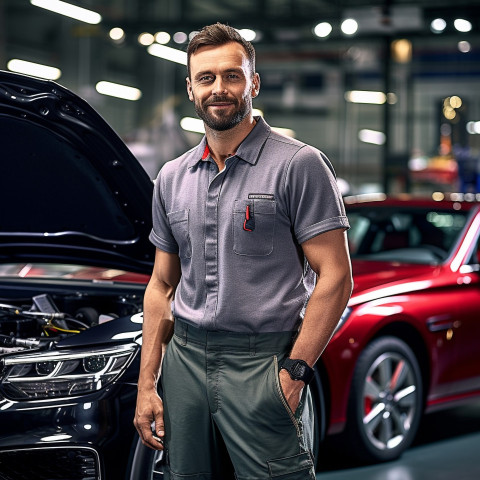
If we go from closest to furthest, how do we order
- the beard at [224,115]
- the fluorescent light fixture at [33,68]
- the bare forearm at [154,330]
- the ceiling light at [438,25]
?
1. the beard at [224,115]
2. the bare forearm at [154,330]
3. the fluorescent light fixture at [33,68]
4. the ceiling light at [438,25]

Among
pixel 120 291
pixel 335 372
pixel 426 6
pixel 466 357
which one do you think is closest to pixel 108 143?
pixel 120 291

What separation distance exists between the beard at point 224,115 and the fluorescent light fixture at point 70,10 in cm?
1350

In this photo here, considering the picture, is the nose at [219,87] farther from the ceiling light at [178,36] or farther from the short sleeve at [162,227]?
the ceiling light at [178,36]

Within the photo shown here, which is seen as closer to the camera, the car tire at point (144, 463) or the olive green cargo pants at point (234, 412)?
the olive green cargo pants at point (234, 412)

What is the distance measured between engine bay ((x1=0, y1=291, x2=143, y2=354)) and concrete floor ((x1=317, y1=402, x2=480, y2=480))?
4.39 feet

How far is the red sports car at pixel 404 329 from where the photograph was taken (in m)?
4.80

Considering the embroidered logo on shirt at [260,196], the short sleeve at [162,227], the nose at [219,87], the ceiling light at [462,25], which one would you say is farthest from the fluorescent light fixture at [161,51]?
the embroidered logo on shirt at [260,196]

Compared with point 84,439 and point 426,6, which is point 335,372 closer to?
point 84,439

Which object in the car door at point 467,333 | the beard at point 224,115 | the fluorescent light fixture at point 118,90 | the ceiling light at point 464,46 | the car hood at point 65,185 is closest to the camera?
the beard at point 224,115

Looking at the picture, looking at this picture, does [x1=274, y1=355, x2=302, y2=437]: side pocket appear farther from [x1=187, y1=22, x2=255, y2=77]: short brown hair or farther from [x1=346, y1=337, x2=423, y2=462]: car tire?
[x1=346, y1=337, x2=423, y2=462]: car tire

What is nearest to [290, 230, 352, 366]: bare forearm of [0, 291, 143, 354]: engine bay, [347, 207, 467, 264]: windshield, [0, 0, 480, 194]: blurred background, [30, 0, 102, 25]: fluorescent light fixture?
[0, 291, 143, 354]: engine bay

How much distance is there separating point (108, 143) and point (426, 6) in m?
12.0

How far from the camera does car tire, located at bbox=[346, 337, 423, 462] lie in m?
4.84

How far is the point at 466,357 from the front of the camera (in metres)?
5.50
